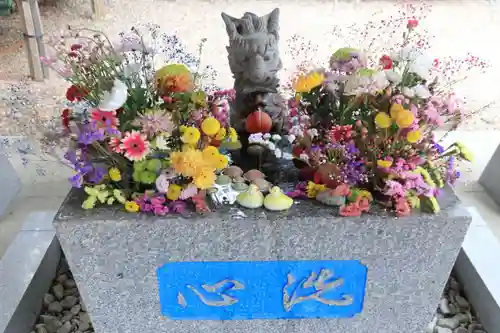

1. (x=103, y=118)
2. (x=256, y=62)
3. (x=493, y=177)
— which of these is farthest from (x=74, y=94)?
(x=493, y=177)

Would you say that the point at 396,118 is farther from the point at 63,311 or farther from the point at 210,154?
the point at 63,311

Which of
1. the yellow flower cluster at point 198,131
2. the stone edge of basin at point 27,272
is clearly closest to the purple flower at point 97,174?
the yellow flower cluster at point 198,131

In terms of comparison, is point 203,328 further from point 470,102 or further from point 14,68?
point 14,68

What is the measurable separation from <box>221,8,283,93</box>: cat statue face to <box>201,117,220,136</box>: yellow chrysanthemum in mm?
242

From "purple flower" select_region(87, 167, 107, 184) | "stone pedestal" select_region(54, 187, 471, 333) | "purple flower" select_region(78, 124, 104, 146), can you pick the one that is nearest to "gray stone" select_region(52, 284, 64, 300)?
"stone pedestal" select_region(54, 187, 471, 333)

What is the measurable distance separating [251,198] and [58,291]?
2.96 ft

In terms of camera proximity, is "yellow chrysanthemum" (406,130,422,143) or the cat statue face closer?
"yellow chrysanthemum" (406,130,422,143)

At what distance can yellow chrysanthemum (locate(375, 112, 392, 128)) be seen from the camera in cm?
129

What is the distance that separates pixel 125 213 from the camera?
1367 millimetres

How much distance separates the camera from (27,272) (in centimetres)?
182

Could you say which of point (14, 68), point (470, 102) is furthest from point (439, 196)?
point (14, 68)

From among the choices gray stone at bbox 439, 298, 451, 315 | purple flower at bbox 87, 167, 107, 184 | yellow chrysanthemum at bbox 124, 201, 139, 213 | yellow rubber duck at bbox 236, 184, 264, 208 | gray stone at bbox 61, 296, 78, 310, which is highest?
purple flower at bbox 87, 167, 107, 184

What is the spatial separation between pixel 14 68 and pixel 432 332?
332 centimetres

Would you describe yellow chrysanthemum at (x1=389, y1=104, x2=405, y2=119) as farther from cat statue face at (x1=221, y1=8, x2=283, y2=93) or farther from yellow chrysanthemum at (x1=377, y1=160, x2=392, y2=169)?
cat statue face at (x1=221, y1=8, x2=283, y2=93)
